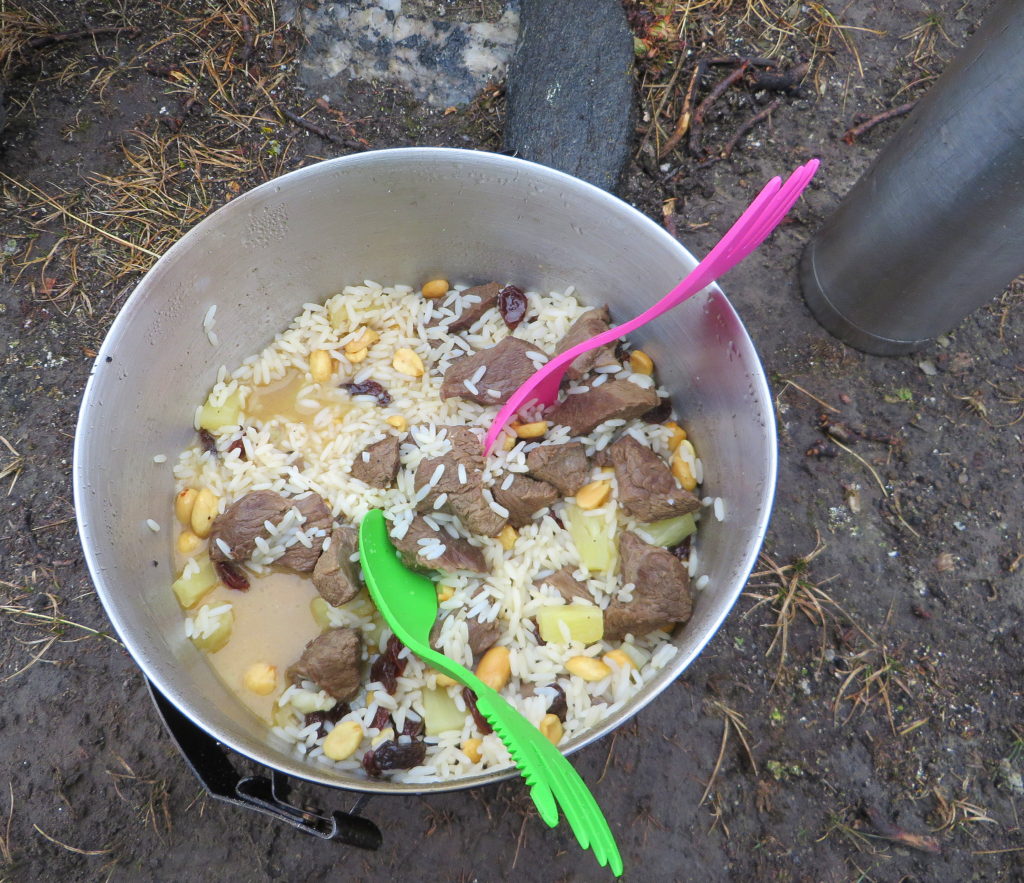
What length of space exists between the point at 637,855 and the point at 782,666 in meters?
1.02

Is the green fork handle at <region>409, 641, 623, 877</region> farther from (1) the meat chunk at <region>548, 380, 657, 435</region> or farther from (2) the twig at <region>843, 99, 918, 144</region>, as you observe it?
A: (2) the twig at <region>843, 99, 918, 144</region>

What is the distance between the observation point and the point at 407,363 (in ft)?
9.57

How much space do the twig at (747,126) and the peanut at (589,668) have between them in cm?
289

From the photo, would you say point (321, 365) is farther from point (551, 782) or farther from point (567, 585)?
point (551, 782)

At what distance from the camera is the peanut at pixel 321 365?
2.92 meters

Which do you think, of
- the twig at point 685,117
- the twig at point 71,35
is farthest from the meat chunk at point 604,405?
the twig at point 71,35

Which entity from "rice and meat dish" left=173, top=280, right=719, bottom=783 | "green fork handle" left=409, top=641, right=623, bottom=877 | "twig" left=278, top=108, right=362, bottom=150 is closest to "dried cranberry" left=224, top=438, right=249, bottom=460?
"rice and meat dish" left=173, top=280, right=719, bottom=783

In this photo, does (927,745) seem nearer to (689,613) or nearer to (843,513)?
(843,513)

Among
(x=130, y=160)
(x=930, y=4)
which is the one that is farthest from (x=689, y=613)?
(x=930, y=4)

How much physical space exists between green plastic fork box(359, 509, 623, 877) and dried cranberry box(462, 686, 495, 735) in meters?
0.17

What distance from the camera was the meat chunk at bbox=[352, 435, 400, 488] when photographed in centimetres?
268

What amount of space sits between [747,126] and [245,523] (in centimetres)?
335

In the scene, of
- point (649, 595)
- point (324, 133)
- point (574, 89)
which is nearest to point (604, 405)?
point (649, 595)

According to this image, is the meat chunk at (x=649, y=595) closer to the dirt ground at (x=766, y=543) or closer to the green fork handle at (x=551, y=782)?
the green fork handle at (x=551, y=782)
